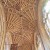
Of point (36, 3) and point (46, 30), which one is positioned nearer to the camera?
point (36, 3)

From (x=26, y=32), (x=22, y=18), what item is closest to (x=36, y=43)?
(x=26, y=32)

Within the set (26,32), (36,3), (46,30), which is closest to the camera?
(36,3)

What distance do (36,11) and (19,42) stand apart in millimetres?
3758

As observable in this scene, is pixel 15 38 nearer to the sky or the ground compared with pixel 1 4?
nearer to the ground

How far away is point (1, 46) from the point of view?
56.1 ft

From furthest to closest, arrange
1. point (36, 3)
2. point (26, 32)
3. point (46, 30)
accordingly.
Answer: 1. point (26, 32)
2. point (46, 30)
3. point (36, 3)

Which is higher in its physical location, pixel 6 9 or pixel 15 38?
pixel 6 9

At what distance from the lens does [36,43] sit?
62.7 ft

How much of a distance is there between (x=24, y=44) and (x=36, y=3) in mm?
4828

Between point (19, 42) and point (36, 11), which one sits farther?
point (19, 42)

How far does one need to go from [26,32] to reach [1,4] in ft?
10.9

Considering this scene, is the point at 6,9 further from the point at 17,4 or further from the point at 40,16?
the point at 40,16

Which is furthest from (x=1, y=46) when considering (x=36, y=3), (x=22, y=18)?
(x=36, y=3)

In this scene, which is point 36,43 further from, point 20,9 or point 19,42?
point 20,9
